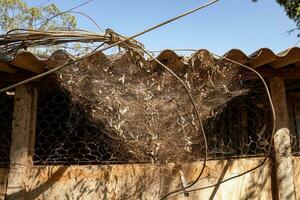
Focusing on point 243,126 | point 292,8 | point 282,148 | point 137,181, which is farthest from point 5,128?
point 292,8

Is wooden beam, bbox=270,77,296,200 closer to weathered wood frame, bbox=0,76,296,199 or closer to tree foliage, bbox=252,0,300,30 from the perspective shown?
weathered wood frame, bbox=0,76,296,199

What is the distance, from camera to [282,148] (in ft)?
11.9

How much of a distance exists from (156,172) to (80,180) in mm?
677

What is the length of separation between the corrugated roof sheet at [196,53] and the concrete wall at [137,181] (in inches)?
34.7

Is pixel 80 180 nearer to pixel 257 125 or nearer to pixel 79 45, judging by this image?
pixel 79 45

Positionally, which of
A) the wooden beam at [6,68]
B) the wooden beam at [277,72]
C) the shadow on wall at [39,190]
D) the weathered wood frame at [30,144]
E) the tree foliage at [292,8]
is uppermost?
the tree foliage at [292,8]

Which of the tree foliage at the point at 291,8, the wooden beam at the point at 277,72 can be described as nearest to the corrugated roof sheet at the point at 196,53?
the wooden beam at the point at 277,72

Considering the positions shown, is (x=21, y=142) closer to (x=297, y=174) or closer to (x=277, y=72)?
(x=277, y=72)

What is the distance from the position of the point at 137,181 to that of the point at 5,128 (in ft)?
5.03

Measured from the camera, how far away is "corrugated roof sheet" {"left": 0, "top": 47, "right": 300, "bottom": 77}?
3.07 m

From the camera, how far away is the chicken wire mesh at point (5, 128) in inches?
140

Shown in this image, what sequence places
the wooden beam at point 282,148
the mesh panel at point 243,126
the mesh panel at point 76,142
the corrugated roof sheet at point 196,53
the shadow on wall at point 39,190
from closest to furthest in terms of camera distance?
the corrugated roof sheet at point 196,53 → the shadow on wall at point 39,190 → the mesh panel at point 76,142 → the wooden beam at point 282,148 → the mesh panel at point 243,126

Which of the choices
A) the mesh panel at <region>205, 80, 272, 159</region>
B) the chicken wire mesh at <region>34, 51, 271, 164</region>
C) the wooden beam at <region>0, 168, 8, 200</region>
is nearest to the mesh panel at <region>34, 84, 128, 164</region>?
the chicken wire mesh at <region>34, 51, 271, 164</region>

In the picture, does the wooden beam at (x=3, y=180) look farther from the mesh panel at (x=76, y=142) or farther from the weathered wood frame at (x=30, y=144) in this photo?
the mesh panel at (x=76, y=142)
